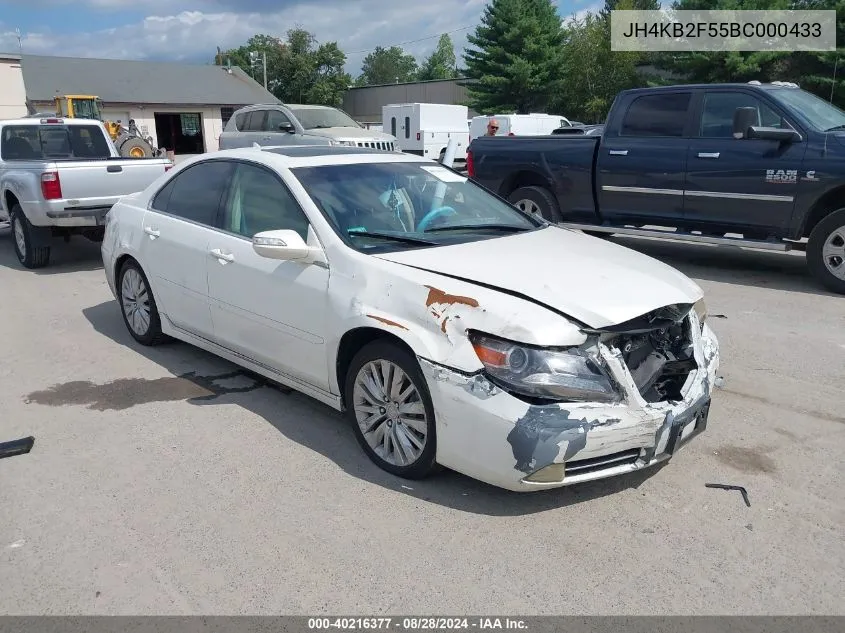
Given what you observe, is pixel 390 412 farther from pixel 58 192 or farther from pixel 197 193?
pixel 58 192

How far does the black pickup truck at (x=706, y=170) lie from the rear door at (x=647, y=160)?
1 centimetres

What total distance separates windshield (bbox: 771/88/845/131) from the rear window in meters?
9.24

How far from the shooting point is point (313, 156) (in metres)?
4.82

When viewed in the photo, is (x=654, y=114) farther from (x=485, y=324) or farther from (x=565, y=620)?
(x=565, y=620)

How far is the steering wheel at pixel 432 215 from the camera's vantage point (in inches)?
175

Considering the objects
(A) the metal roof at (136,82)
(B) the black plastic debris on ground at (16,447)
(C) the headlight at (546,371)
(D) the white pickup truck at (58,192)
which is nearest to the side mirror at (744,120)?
(C) the headlight at (546,371)

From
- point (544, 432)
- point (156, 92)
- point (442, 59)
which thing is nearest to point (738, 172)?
point (544, 432)

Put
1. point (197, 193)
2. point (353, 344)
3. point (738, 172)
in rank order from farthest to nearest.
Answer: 1. point (738, 172)
2. point (197, 193)
3. point (353, 344)

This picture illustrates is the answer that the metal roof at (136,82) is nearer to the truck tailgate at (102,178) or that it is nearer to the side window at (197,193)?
the truck tailgate at (102,178)

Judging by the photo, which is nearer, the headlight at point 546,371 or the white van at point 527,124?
the headlight at point 546,371

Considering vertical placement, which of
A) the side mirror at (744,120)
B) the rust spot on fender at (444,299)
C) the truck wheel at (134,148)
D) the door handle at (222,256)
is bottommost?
the rust spot on fender at (444,299)

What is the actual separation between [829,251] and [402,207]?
17.0 feet

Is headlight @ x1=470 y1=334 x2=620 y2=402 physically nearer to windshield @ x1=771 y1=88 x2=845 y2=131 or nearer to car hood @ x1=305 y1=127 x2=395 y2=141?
windshield @ x1=771 y1=88 x2=845 y2=131

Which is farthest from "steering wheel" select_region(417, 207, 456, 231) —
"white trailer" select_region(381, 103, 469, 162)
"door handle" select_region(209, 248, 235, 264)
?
"white trailer" select_region(381, 103, 469, 162)
